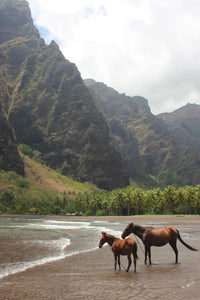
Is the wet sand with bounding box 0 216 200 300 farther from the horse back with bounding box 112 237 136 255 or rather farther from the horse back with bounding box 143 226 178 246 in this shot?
the horse back with bounding box 143 226 178 246

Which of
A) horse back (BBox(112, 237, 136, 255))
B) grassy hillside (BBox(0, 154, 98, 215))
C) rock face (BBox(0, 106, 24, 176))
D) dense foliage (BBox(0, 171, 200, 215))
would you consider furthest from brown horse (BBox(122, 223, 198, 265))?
rock face (BBox(0, 106, 24, 176))

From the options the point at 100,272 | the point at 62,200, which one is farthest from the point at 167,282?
the point at 62,200

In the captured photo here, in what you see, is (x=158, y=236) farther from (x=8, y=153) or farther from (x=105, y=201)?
(x=8, y=153)

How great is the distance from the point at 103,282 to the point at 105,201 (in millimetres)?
104263

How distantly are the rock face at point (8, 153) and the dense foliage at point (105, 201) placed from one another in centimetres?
1553

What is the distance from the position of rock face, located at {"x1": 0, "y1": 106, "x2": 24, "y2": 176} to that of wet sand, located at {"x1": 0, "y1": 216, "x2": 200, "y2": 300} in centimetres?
17428

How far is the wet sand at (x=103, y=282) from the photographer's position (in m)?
9.33

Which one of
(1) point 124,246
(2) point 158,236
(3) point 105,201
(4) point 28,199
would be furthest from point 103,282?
(4) point 28,199

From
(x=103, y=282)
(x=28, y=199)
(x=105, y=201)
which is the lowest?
(x=103, y=282)

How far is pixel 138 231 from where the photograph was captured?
15055mm

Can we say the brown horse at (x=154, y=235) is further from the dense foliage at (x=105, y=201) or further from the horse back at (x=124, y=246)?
the dense foliage at (x=105, y=201)

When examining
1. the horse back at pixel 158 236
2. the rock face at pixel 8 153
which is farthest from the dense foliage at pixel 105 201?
the horse back at pixel 158 236

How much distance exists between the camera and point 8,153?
18700cm

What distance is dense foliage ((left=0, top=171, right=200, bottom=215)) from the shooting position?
3666 inches
